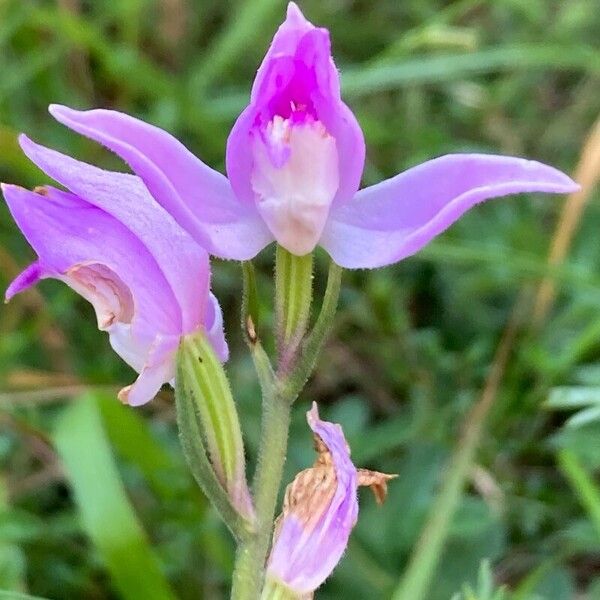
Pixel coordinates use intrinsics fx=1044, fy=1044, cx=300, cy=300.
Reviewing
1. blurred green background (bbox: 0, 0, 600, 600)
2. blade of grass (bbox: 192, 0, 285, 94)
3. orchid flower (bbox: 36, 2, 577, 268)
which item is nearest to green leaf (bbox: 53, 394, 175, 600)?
blurred green background (bbox: 0, 0, 600, 600)

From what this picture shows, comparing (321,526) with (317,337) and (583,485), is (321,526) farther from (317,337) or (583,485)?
(583,485)

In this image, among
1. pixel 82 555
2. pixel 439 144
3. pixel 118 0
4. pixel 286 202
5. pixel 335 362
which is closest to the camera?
pixel 286 202

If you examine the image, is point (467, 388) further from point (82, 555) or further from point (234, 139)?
point (234, 139)

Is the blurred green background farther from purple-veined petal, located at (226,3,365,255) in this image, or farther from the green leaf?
purple-veined petal, located at (226,3,365,255)

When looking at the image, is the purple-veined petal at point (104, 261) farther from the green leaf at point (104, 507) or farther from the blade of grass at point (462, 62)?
the blade of grass at point (462, 62)

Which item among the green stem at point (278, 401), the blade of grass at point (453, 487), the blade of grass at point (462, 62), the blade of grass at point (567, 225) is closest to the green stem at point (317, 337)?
the green stem at point (278, 401)

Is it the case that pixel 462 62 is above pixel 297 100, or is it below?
above

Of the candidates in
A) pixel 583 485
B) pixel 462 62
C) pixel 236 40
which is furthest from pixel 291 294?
pixel 236 40

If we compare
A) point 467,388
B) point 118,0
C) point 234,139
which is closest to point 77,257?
point 234,139
